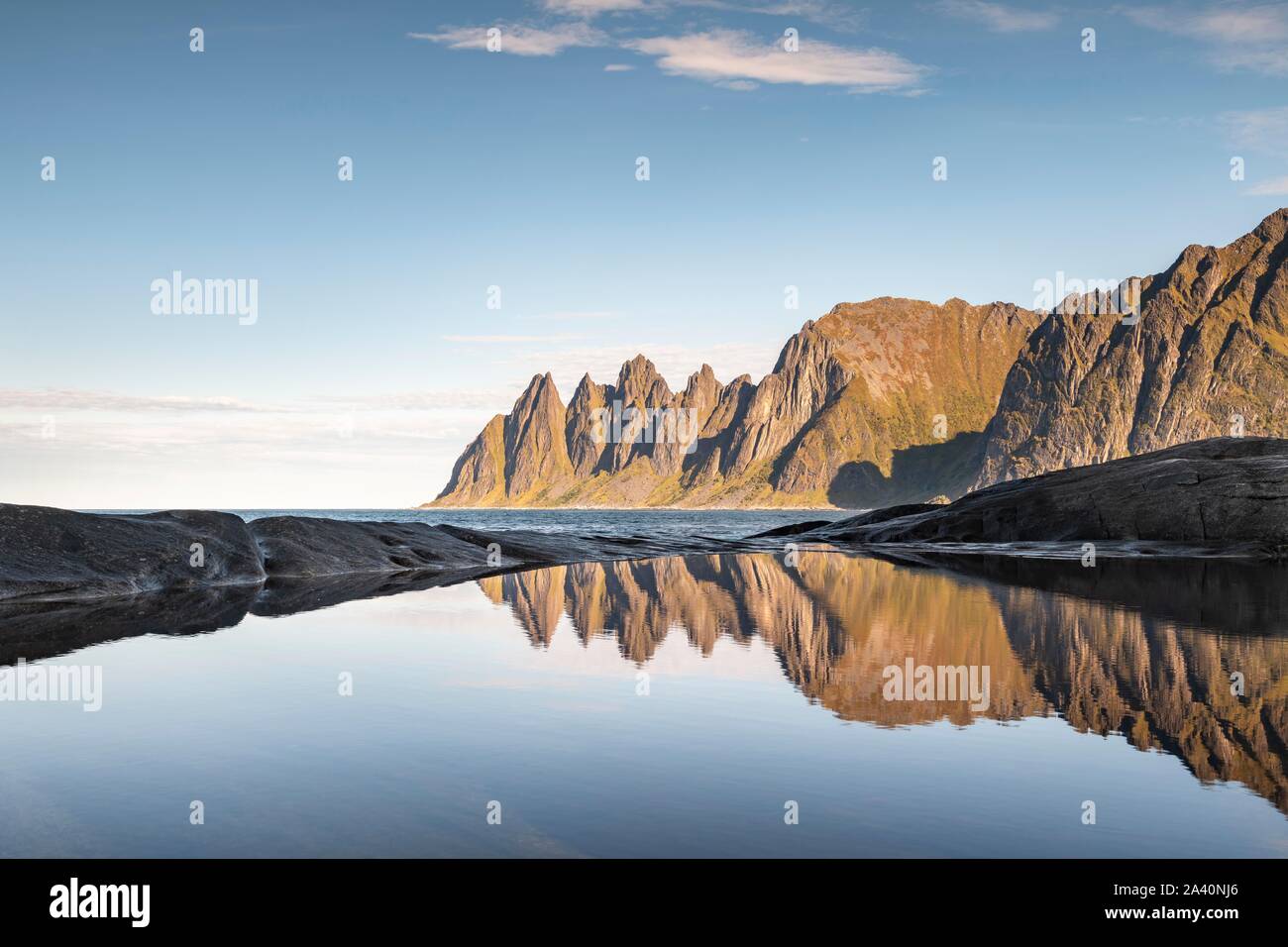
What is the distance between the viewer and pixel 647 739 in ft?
32.6

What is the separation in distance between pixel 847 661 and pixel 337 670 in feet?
23.9

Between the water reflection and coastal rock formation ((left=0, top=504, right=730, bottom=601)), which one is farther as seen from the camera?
coastal rock formation ((left=0, top=504, right=730, bottom=601))


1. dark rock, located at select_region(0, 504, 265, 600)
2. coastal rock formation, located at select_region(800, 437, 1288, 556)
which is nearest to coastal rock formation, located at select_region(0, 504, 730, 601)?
dark rock, located at select_region(0, 504, 265, 600)

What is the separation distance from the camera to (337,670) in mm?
14367

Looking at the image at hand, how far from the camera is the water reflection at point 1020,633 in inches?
422

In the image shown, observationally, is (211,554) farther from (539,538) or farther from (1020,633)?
(539,538)

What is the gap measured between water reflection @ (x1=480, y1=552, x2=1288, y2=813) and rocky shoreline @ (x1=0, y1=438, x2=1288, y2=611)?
19.4 feet

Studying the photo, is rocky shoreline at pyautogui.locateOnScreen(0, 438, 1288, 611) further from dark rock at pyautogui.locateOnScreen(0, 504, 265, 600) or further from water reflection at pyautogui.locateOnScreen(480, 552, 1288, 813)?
water reflection at pyautogui.locateOnScreen(480, 552, 1288, 813)

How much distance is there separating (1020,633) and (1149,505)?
116 ft

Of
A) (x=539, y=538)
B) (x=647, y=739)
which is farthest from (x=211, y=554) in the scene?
(x=539, y=538)

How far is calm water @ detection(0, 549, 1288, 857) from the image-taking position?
6902 mm

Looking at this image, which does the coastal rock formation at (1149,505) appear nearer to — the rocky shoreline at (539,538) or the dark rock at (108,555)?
the rocky shoreline at (539,538)
